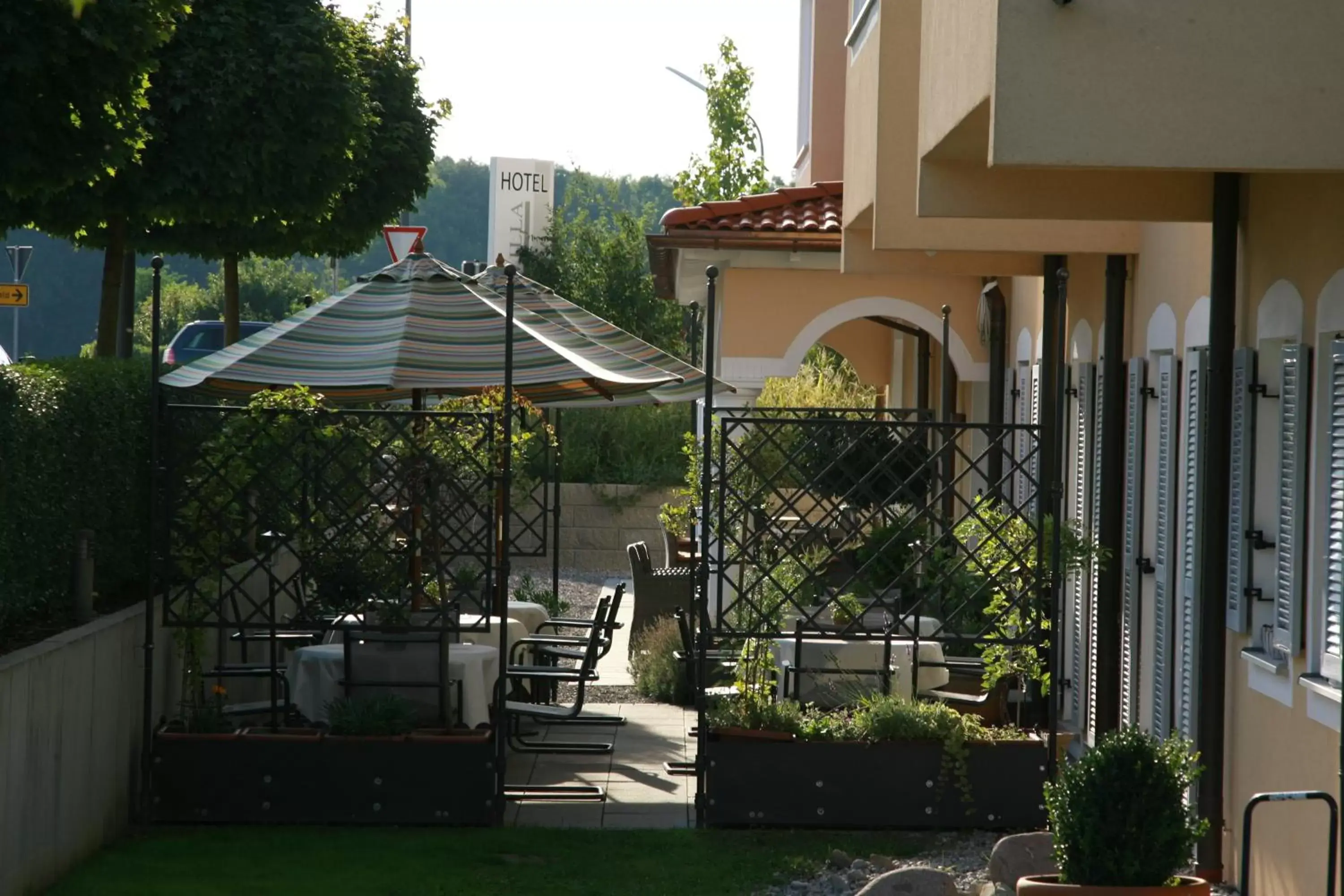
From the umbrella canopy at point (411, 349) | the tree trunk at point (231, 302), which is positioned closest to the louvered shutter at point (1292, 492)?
the umbrella canopy at point (411, 349)

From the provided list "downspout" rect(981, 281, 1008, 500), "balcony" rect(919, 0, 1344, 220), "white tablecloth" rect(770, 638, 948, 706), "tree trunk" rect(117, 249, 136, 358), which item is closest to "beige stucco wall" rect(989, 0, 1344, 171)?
"balcony" rect(919, 0, 1344, 220)

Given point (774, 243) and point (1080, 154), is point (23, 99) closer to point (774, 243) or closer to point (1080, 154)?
point (1080, 154)

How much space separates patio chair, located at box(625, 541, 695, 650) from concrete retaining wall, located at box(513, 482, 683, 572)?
8582mm

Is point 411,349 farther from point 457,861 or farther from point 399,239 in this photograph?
point 399,239

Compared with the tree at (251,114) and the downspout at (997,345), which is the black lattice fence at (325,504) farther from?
the downspout at (997,345)

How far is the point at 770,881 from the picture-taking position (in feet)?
25.2

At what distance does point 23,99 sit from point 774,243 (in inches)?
353

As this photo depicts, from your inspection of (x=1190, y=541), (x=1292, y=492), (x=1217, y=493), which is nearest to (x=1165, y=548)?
(x=1190, y=541)

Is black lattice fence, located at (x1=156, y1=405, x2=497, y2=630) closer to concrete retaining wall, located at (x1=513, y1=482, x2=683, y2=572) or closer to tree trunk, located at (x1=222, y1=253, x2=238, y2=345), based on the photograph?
tree trunk, located at (x1=222, y1=253, x2=238, y2=345)

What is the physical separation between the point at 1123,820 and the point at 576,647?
6.21 meters

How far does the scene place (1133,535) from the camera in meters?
9.91

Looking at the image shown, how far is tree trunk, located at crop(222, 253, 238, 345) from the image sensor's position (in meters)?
15.4

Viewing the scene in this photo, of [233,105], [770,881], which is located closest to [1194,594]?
[770,881]

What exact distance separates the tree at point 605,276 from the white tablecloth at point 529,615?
2419 centimetres
